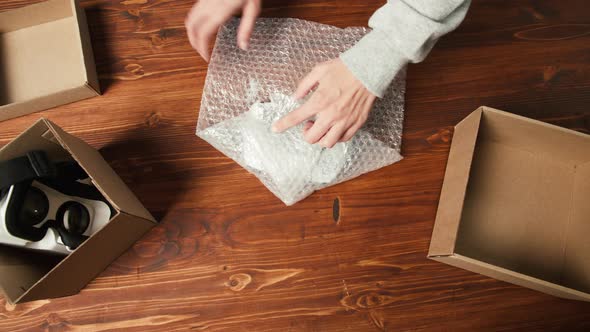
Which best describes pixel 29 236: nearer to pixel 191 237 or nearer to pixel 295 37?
pixel 191 237

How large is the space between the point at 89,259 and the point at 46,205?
0.11m

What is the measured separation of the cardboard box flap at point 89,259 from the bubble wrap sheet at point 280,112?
8.0 inches

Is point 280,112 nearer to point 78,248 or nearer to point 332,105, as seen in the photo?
point 332,105

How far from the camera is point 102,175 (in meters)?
0.54

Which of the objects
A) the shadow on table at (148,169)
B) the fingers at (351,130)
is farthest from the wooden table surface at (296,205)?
the fingers at (351,130)

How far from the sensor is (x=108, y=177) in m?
0.57

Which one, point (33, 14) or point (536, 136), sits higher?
point (33, 14)

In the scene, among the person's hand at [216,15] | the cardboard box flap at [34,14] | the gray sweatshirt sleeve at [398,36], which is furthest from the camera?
the cardboard box flap at [34,14]

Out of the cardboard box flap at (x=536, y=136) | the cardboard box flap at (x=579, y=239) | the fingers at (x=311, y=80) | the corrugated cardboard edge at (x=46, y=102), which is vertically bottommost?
the cardboard box flap at (x=579, y=239)

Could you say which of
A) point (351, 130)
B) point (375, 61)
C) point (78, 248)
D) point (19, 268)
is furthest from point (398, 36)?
point (19, 268)

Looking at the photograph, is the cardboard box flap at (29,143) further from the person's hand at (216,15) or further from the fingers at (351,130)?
the fingers at (351,130)

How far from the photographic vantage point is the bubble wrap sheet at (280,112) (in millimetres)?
649

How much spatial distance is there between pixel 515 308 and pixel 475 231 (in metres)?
0.14

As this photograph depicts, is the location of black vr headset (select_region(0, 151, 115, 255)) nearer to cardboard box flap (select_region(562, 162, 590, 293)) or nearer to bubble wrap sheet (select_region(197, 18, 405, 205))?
bubble wrap sheet (select_region(197, 18, 405, 205))
